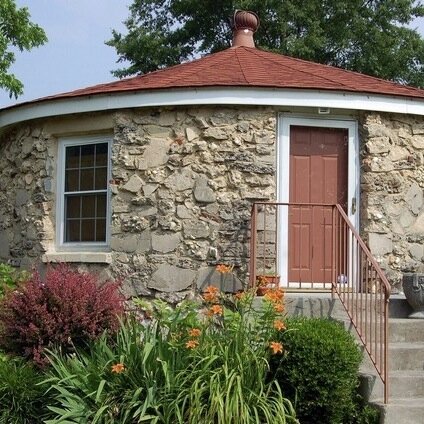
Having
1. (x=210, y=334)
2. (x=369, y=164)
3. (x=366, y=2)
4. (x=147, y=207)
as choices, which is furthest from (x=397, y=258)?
(x=366, y=2)

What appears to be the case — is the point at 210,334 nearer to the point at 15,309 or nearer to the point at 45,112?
the point at 15,309

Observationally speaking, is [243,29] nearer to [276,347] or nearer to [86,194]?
[86,194]

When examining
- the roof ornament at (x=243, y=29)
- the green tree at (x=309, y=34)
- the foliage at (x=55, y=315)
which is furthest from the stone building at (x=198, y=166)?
the green tree at (x=309, y=34)

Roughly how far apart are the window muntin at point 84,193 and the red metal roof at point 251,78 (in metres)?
0.79

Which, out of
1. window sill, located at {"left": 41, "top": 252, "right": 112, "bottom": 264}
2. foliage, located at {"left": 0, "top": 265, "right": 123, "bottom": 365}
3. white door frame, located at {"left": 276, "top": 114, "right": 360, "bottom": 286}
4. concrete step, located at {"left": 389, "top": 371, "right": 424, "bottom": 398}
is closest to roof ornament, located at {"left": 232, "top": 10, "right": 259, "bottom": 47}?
white door frame, located at {"left": 276, "top": 114, "right": 360, "bottom": 286}

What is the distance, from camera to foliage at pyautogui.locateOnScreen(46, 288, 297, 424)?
6828 mm

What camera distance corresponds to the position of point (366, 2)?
2914 centimetres

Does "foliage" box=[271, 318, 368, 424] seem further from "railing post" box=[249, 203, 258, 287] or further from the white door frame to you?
the white door frame

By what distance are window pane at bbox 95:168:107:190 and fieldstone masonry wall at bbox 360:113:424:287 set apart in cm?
338

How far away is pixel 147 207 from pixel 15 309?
8.85ft

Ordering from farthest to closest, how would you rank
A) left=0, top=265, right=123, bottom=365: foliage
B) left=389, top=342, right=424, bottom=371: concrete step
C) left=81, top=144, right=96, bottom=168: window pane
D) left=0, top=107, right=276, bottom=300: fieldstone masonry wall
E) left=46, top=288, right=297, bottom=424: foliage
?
left=81, top=144, right=96, bottom=168: window pane, left=0, top=107, right=276, bottom=300: fieldstone masonry wall, left=389, top=342, right=424, bottom=371: concrete step, left=0, top=265, right=123, bottom=365: foliage, left=46, top=288, right=297, bottom=424: foliage

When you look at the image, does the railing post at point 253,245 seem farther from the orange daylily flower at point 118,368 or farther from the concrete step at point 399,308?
the orange daylily flower at point 118,368

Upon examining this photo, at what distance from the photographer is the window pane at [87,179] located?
1116 cm

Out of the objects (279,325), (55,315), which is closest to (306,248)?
(279,325)
